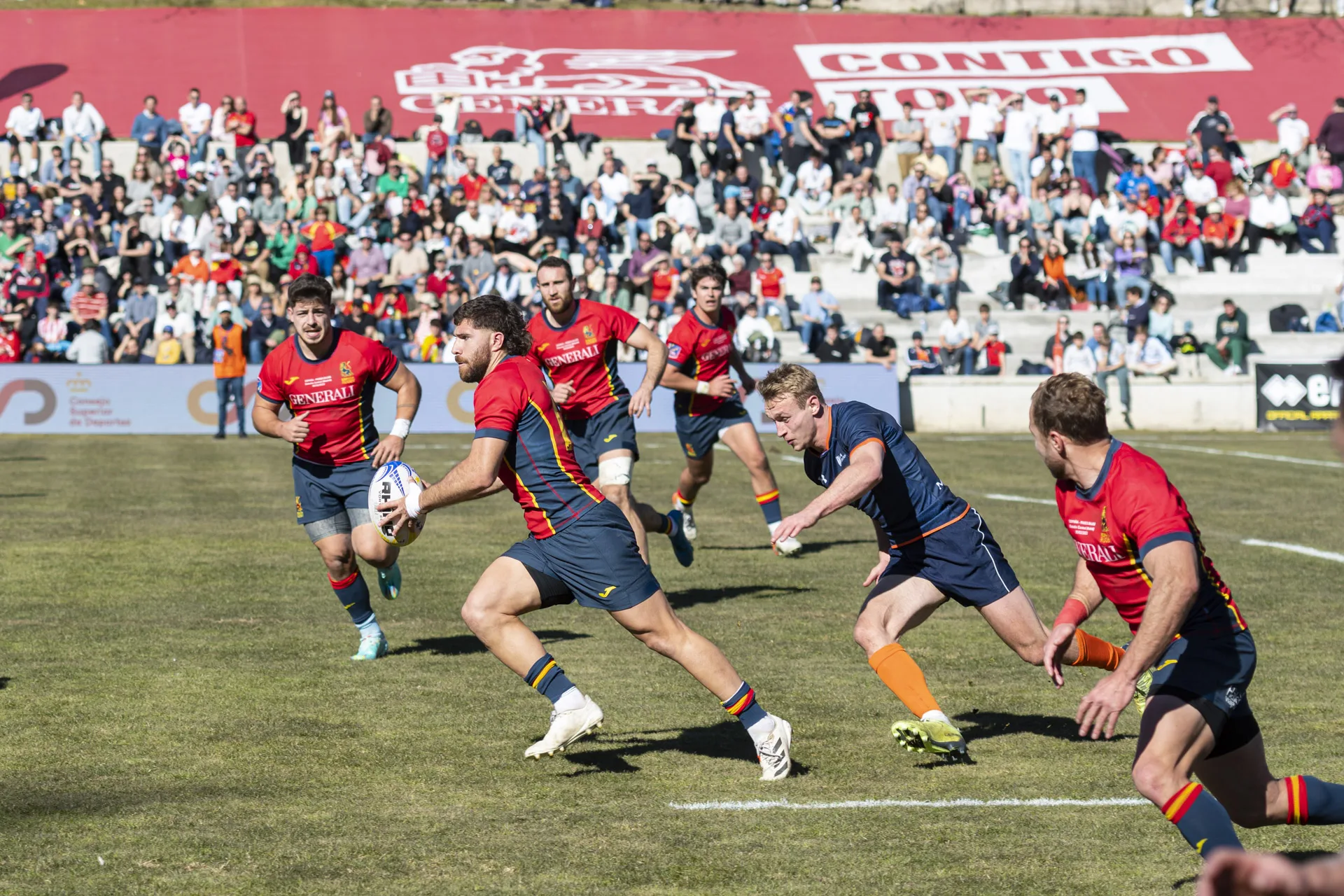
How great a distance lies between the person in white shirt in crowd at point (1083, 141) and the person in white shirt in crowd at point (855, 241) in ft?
18.9

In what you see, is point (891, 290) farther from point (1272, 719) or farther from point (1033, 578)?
point (1272, 719)

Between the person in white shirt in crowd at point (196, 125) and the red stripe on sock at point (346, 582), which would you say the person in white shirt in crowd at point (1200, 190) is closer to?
the person in white shirt in crowd at point (196, 125)

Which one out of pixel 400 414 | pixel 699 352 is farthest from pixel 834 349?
pixel 400 414

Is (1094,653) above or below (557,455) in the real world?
below

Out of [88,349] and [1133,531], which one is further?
[88,349]

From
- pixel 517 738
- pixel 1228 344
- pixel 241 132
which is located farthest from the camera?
pixel 241 132

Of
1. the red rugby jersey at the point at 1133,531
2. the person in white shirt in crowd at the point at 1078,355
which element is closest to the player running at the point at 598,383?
the red rugby jersey at the point at 1133,531

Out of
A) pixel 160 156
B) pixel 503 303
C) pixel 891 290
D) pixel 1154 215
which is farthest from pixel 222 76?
pixel 503 303

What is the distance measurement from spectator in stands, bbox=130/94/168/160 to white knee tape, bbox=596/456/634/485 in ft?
83.1

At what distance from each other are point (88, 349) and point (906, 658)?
78.3 ft

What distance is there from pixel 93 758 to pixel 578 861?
112 inches

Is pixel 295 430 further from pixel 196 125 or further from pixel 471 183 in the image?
pixel 196 125

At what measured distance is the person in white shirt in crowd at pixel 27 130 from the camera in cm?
3362

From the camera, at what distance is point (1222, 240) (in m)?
35.8
